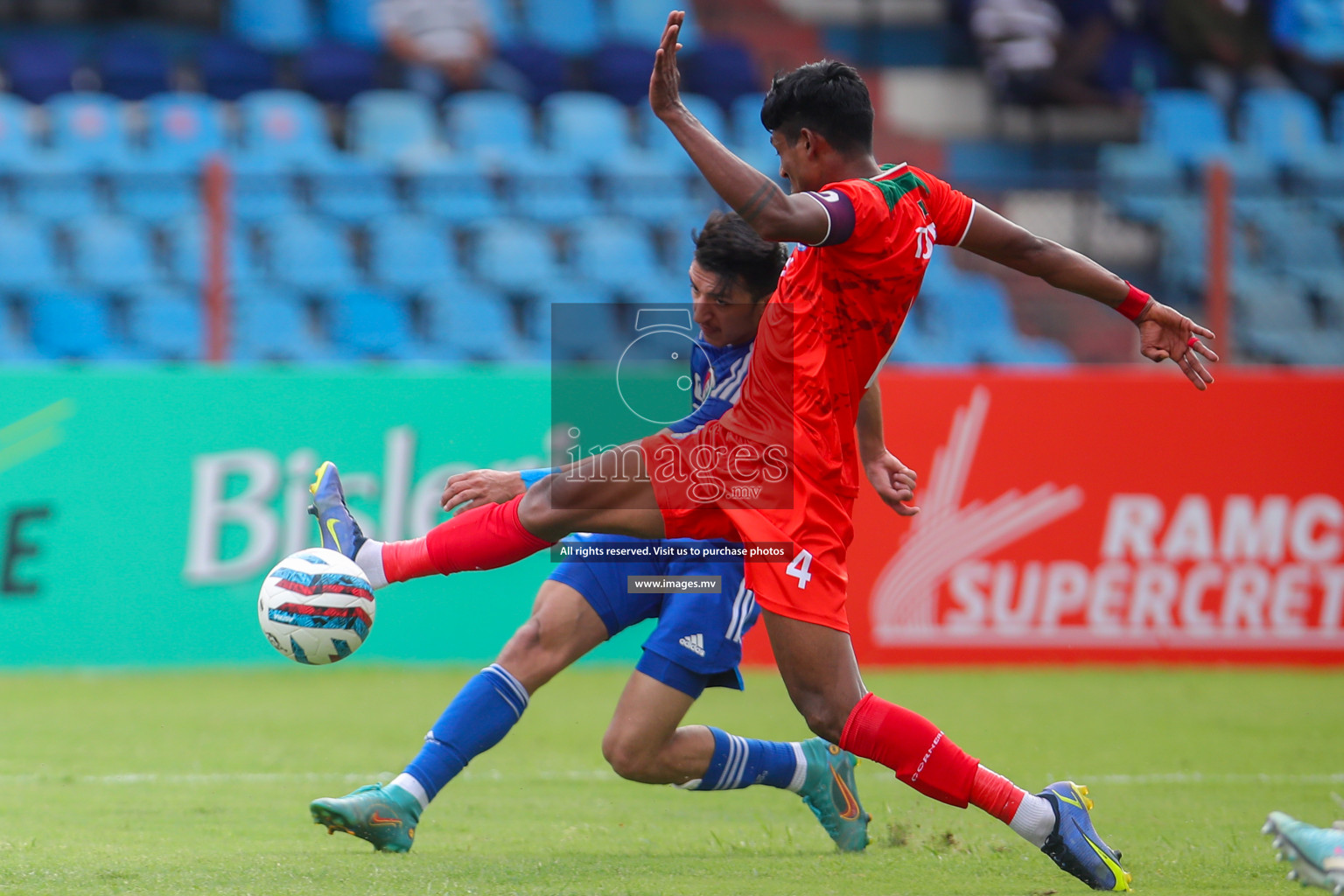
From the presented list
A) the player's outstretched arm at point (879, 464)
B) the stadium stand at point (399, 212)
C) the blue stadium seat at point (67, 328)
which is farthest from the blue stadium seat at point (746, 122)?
the player's outstretched arm at point (879, 464)

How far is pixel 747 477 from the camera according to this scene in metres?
4.48

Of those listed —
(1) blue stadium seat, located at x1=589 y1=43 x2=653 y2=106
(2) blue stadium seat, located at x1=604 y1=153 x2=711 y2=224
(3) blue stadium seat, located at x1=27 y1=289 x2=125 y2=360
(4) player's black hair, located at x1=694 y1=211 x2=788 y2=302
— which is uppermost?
(1) blue stadium seat, located at x1=589 y1=43 x2=653 y2=106

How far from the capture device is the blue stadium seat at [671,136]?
1421cm

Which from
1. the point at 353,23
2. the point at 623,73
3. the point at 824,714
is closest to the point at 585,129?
the point at 623,73

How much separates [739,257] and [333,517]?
157cm

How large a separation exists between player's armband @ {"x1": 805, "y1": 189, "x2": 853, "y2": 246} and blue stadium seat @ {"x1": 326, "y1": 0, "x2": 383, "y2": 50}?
11862 mm

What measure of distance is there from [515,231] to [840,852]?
296 inches

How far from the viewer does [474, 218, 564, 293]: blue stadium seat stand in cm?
1186

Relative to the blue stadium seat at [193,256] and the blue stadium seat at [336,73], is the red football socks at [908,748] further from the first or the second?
the blue stadium seat at [336,73]

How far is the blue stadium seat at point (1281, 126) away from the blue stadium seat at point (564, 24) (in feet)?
21.5

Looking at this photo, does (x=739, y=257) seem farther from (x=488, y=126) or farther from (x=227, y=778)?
(x=488, y=126)

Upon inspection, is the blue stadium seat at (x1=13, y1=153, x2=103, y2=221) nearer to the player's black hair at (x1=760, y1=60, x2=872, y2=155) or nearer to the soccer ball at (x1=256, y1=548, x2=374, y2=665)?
the soccer ball at (x1=256, y1=548, x2=374, y2=665)

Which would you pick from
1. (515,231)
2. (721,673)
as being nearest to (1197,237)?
(515,231)

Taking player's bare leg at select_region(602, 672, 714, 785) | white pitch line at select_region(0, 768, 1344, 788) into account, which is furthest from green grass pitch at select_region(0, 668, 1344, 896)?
player's bare leg at select_region(602, 672, 714, 785)
